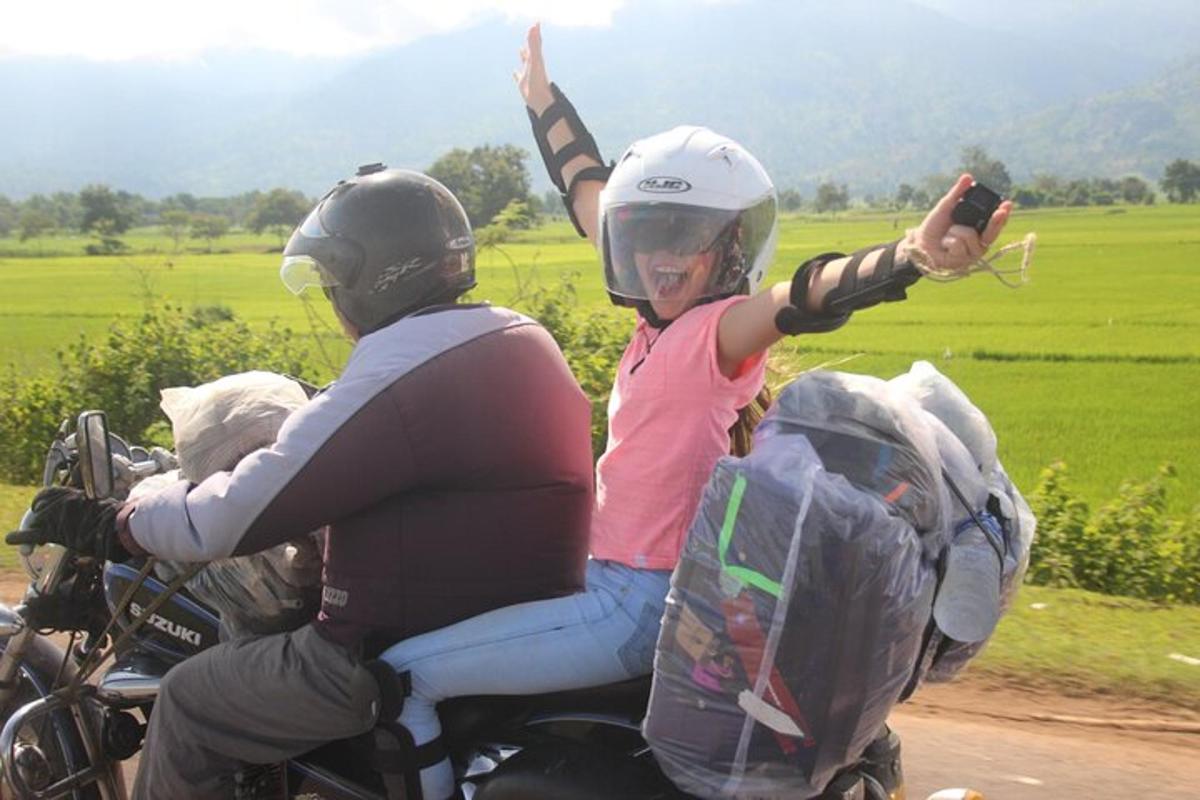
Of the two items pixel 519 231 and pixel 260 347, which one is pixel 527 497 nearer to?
pixel 519 231

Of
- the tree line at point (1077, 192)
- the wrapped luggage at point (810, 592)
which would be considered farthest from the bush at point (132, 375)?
the tree line at point (1077, 192)

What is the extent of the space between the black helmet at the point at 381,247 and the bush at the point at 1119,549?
4811 millimetres

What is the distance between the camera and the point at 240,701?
7.41ft

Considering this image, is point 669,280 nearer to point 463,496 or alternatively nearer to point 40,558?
point 463,496

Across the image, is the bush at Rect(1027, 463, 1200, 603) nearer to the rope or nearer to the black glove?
the rope

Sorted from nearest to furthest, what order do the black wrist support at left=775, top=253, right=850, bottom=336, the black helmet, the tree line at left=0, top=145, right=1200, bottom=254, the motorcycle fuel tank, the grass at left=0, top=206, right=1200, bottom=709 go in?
the black wrist support at left=775, top=253, right=850, bottom=336
the black helmet
the motorcycle fuel tank
the grass at left=0, top=206, right=1200, bottom=709
the tree line at left=0, top=145, right=1200, bottom=254

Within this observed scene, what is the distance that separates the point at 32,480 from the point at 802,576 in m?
9.37

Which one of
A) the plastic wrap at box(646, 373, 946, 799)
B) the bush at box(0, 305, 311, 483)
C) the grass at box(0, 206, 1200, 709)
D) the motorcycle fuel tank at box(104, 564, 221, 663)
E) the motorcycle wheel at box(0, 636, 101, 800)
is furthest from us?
the bush at box(0, 305, 311, 483)

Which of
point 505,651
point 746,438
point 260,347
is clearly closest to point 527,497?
point 505,651

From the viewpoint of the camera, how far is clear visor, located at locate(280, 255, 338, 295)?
2.33 m

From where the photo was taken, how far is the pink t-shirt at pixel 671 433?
7.18 ft

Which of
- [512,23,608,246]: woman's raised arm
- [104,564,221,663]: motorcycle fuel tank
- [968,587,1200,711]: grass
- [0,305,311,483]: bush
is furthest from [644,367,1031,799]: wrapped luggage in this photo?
[0,305,311,483]: bush

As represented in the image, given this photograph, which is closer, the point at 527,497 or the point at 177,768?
the point at 527,497

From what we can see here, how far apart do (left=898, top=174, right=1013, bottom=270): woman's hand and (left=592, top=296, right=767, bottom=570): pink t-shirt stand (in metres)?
0.43
